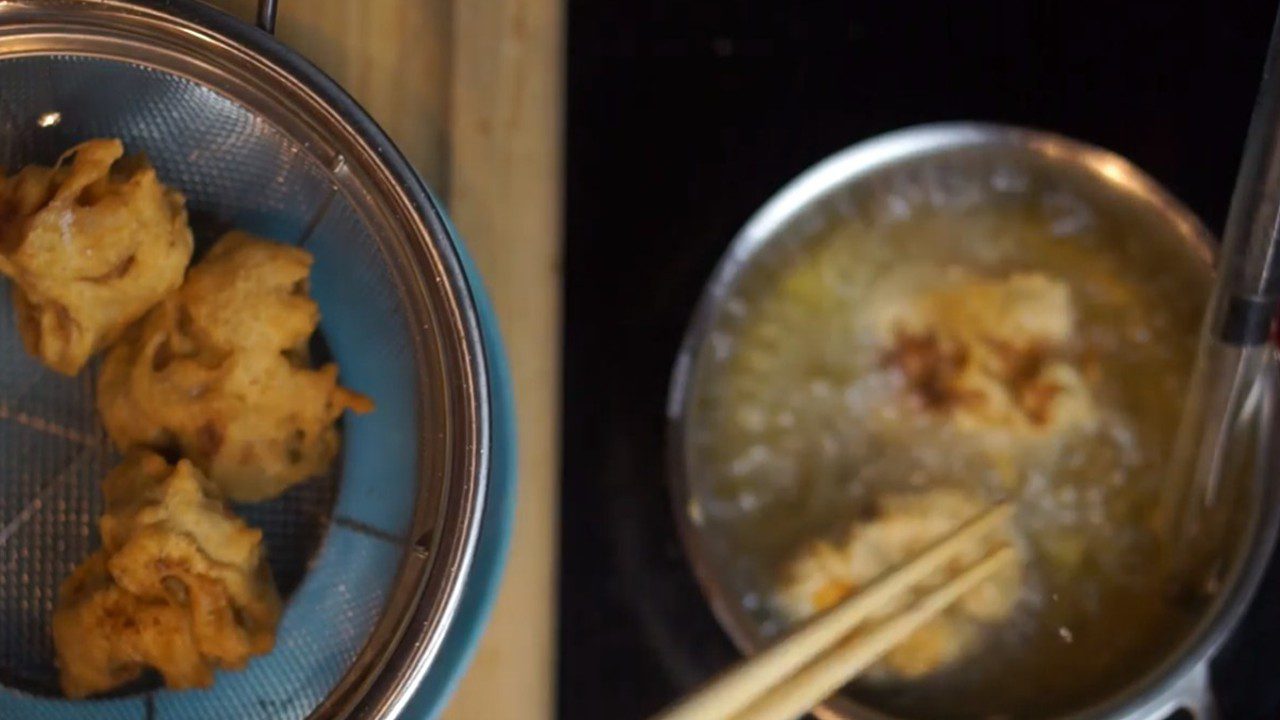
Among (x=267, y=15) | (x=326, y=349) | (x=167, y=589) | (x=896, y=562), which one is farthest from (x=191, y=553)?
(x=896, y=562)

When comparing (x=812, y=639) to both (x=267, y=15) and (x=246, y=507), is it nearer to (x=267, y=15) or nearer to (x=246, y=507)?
(x=246, y=507)

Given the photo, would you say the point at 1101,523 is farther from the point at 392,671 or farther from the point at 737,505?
the point at 392,671

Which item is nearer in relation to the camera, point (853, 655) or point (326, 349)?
point (853, 655)

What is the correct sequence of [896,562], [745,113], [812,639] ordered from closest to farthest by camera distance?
[812,639] < [896,562] < [745,113]

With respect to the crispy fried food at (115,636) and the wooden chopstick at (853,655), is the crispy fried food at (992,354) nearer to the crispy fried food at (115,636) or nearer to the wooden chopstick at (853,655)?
the wooden chopstick at (853,655)

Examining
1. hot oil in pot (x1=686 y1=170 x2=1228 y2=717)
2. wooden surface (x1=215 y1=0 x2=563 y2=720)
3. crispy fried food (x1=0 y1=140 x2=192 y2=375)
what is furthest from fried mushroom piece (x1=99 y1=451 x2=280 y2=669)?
hot oil in pot (x1=686 y1=170 x2=1228 y2=717)

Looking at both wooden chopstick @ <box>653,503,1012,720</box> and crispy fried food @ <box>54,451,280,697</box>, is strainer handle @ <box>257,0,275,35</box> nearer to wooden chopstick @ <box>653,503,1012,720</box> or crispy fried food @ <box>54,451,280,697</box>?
crispy fried food @ <box>54,451,280,697</box>

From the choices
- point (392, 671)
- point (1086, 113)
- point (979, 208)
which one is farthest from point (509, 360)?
point (1086, 113)
